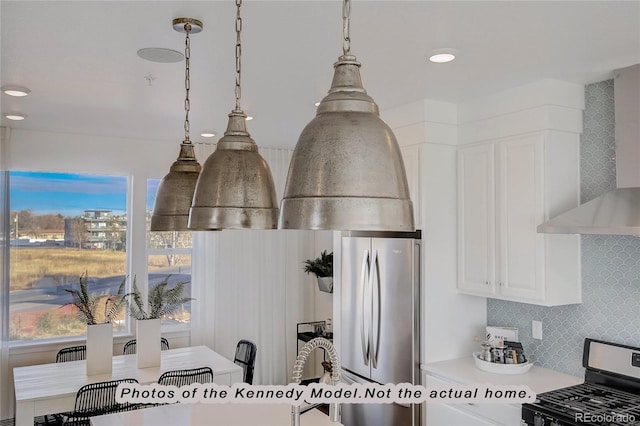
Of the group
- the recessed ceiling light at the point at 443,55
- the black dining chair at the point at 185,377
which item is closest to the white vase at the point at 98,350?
the black dining chair at the point at 185,377

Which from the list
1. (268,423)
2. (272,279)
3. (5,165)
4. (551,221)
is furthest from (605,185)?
(5,165)

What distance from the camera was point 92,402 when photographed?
299cm

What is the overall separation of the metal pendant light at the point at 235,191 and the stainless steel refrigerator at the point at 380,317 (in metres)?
2.07

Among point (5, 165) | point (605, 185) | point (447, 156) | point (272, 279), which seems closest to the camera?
point (605, 185)

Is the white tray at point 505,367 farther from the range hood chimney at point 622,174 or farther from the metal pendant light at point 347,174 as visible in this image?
the metal pendant light at point 347,174

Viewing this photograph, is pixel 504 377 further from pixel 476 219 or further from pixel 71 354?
pixel 71 354

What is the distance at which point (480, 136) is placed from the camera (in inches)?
130

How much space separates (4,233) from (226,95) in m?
2.52

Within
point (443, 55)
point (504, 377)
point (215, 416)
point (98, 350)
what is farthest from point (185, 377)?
point (443, 55)

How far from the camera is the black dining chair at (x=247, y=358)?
402cm

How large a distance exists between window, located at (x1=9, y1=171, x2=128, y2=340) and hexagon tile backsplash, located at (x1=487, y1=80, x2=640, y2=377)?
3.85m

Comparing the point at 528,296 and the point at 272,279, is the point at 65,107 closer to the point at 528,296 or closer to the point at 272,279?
the point at 272,279

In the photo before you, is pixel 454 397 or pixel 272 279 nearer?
pixel 454 397

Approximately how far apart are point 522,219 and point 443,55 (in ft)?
3.90
